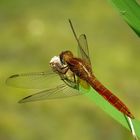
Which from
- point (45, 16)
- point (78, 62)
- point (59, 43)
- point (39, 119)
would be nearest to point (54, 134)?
point (39, 119)

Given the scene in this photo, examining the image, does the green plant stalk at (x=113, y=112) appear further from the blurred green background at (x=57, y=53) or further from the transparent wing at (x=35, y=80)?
the blurred green background at (x=57, y=53)

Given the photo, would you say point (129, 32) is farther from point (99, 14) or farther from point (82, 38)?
point (82, 38)

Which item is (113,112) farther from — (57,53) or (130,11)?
(57,53)

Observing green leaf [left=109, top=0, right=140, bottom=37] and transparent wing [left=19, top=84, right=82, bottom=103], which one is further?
transparent wing [left=19, top=84, right=82, bottom=103]

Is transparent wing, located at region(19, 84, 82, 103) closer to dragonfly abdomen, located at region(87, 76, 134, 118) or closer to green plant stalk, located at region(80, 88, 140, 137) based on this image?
dragonfly abdomen, located at region(87, 76, 134, 118)

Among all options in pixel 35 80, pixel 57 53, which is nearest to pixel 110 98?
pixel 35 80

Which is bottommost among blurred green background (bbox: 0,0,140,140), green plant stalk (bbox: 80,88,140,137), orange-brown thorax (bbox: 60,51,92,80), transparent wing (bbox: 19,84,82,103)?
green plant stalk (bbox: 80,88,140,137)

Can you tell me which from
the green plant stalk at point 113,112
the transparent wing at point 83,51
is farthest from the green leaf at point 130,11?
the transparent wing at point 83,51

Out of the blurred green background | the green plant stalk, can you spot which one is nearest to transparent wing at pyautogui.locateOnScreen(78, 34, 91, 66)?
the green plant stalk
